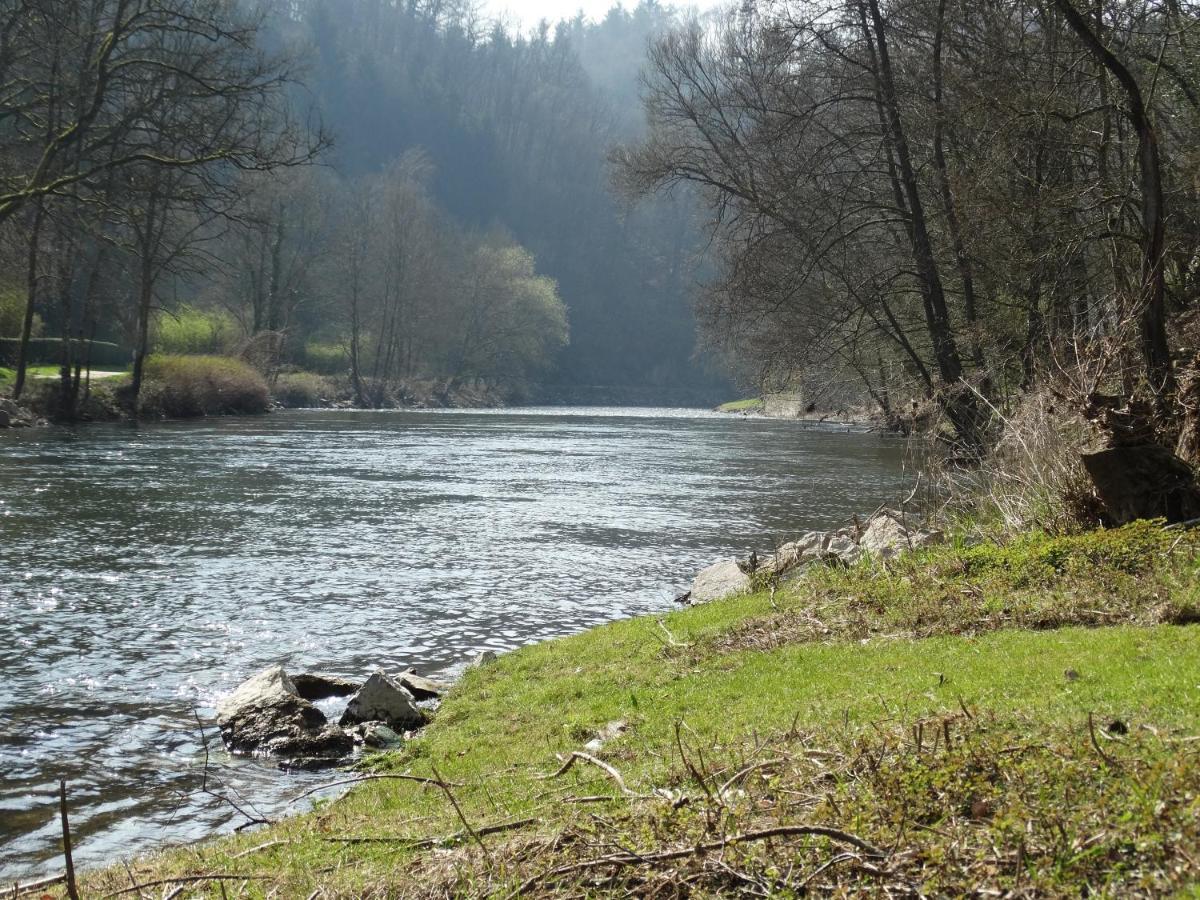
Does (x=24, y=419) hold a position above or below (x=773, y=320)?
below

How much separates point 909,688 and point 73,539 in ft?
52.2

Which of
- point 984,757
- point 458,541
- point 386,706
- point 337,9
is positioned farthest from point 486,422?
point 337,9

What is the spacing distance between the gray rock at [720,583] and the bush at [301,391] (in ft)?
181

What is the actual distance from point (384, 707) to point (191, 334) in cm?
5984

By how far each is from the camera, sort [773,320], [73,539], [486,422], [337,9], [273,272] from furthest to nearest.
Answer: [337,9], [273,272], [486,422], [773,320], [73,539]

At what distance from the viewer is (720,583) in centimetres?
1483

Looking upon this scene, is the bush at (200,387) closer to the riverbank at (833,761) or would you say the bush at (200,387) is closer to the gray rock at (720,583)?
the gray rock at (720,583)

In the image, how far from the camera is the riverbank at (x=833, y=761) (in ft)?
13.2

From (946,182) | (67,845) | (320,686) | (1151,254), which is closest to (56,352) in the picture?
(946,182)

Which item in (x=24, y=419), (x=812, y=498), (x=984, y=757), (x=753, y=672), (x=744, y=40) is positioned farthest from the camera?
(x=24, y=419)

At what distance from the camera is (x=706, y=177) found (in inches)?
1138

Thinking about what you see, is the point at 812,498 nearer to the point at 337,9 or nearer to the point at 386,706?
the point at 386,706

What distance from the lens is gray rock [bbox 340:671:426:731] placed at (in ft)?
33.3

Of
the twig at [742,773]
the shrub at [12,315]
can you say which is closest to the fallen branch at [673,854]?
the twig at [742,773]
